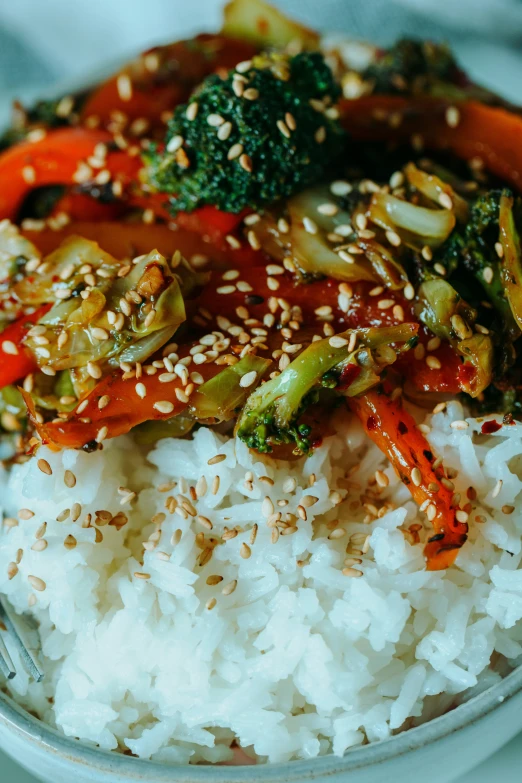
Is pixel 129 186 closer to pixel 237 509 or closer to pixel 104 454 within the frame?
pixel 104 454

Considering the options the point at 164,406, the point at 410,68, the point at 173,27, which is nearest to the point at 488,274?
the point at 164,406

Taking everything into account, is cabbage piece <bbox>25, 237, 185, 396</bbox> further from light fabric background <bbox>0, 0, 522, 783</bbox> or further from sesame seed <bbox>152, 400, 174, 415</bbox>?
light fabric background <bbox>0, 0, 522, 783</bbox>

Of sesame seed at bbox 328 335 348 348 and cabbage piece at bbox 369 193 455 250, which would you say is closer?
sesame seed at bbox 328 335 348 348

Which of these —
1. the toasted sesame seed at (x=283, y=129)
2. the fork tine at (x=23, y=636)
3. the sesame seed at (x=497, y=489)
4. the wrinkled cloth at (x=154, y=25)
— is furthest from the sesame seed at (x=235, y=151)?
the wrinkled cloth at (x=154, y=25)

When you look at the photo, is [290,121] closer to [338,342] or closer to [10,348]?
[338,342]

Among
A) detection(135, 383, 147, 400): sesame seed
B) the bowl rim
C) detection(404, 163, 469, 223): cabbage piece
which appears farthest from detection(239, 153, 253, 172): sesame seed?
the bowl rim

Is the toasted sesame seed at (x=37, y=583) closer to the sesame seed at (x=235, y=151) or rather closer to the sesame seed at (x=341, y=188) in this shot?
the sesame seed at (x=235, y=151)
